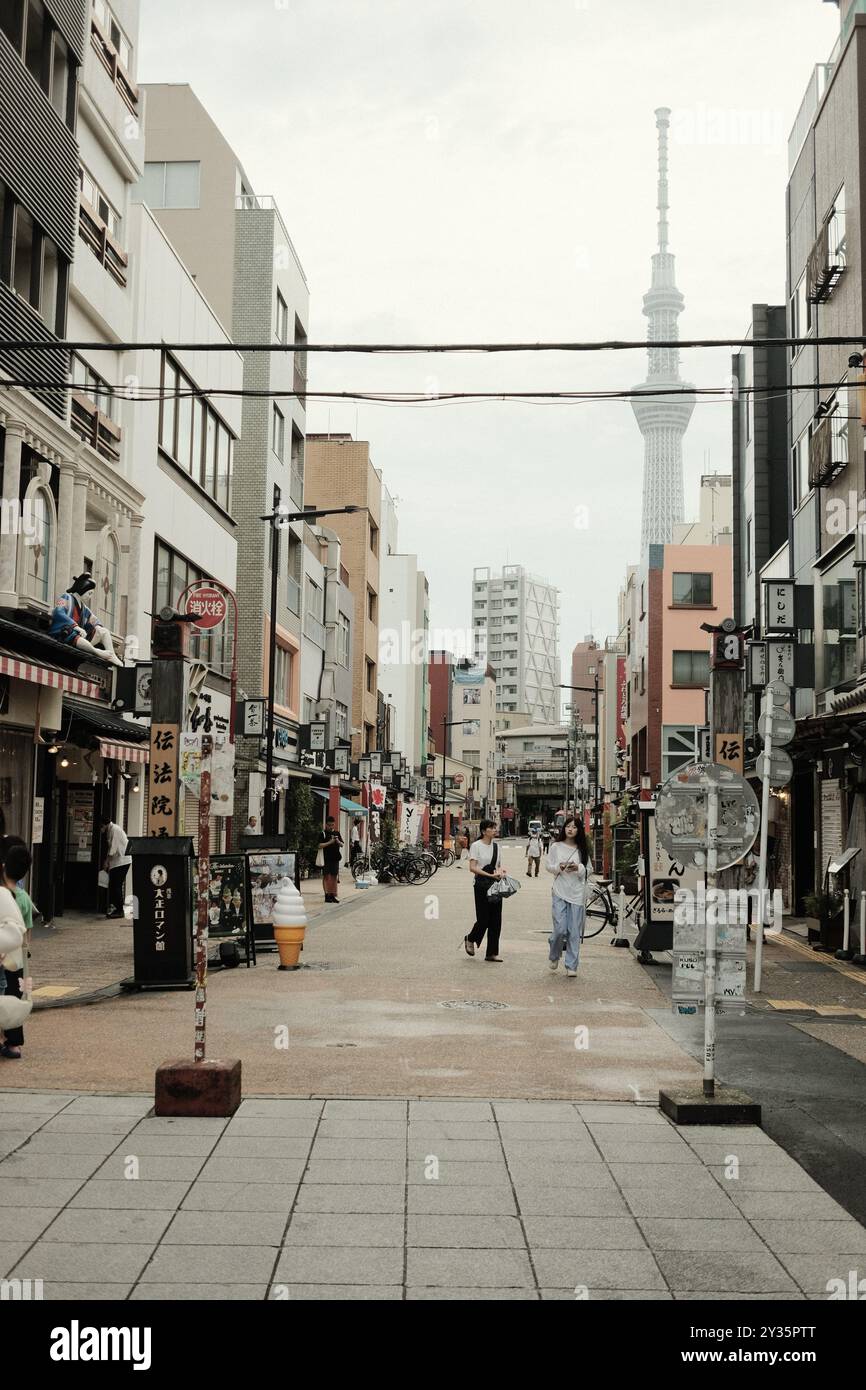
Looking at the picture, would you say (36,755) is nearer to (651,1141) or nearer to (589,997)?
(589,997)

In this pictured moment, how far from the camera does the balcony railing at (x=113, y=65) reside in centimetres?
2434

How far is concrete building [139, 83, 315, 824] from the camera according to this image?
132 feet

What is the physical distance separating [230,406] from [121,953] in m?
21.7

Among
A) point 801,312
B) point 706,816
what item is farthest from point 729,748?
point 801,312

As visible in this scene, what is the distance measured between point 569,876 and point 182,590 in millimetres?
16525

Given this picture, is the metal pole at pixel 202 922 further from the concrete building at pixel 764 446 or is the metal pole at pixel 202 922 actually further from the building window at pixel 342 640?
the building window at pixel 342 640

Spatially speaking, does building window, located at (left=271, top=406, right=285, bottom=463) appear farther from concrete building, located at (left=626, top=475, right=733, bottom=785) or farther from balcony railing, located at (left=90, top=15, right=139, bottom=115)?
concrete building, located at (left=626, top=475, right=733, bottom=785)

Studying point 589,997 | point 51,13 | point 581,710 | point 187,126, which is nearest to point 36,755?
point 589,997

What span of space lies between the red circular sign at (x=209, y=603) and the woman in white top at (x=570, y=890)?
9.18m

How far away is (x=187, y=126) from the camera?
132ft

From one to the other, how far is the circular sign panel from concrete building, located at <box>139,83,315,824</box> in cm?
3074

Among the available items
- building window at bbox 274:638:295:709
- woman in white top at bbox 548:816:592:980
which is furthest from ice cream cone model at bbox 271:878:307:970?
building window at bbox 274:638:295:709

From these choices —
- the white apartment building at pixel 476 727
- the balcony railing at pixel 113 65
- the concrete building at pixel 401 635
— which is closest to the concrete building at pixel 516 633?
the white apartment building at pixel 476 727

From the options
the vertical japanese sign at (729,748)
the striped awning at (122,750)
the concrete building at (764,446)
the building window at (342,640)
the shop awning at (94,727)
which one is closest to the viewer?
the vertical japanese sign at (729,748)
